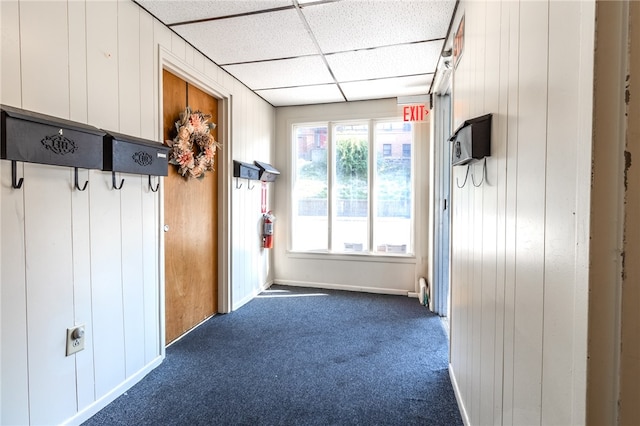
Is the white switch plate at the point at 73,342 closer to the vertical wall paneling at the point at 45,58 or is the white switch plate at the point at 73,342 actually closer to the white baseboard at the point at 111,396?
the white baseboard at the point at 111,396

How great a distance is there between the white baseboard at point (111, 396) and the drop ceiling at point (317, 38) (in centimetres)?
234

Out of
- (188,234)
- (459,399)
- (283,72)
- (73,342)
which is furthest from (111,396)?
(283,72)

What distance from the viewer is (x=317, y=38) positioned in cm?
229

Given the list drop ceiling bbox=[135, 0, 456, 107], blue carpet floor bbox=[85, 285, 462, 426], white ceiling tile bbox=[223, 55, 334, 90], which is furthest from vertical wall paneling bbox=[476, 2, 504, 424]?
white ceiling tile bbox=[223, 55, 334, 90]

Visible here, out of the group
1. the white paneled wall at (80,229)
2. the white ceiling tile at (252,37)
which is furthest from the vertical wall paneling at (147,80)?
the white ceiling tile at (252,37)

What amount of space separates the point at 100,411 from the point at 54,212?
3.67 ft

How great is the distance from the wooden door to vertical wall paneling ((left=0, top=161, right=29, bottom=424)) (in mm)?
1034

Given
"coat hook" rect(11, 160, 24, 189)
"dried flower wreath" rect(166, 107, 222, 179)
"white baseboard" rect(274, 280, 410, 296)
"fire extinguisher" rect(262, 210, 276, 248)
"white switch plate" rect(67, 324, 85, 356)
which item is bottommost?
"white baseboard" rect(274, 280, 410, 296)

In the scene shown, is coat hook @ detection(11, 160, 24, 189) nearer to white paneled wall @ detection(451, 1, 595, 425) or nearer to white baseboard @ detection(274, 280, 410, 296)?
white paneled wall @ detection(451, 1, 595, 425)

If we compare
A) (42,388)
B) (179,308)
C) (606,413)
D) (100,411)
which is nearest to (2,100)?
(42,388)

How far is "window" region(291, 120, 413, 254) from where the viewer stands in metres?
3.77

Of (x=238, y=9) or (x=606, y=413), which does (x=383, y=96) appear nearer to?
(x=238, y=9)

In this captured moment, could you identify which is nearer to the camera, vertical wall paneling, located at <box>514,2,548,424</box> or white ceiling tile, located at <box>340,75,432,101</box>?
vertical wall paneling, located at <box>514,2,548,424</box>

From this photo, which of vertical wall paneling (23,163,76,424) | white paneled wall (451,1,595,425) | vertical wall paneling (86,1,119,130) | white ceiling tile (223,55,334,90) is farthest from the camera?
white ceiling tile (223,55,334,90)
